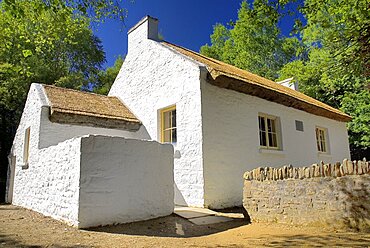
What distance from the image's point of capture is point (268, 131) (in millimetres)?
9906

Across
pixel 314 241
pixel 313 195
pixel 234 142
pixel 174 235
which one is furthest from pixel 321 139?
pixel 174 235

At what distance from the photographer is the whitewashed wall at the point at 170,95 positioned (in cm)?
787

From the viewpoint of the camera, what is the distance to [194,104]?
8.09 metres

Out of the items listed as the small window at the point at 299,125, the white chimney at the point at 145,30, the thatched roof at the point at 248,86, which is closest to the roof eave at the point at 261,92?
the thatched roof at the point at 248,86

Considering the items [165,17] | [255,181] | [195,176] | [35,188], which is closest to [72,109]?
[35,188]

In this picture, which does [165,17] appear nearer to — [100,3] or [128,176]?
[100,3]

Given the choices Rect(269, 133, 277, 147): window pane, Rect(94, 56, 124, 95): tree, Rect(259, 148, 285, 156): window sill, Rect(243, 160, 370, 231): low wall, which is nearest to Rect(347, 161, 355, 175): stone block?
Rect(243, 160, 370, 231): low wall

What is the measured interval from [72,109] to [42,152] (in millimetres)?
1877

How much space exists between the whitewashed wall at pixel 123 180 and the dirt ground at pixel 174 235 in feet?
0.91

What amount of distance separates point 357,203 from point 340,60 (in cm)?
326

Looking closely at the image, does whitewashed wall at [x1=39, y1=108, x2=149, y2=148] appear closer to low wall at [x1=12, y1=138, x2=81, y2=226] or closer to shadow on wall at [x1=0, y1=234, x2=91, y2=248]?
low wall at [x1=12, y1=138, x2=81, y2=226]

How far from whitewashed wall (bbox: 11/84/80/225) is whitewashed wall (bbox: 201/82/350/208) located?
3484 mm

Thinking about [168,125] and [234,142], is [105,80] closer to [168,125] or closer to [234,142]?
[168,125]

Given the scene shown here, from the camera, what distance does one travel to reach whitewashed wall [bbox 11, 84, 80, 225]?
5.62 metres
